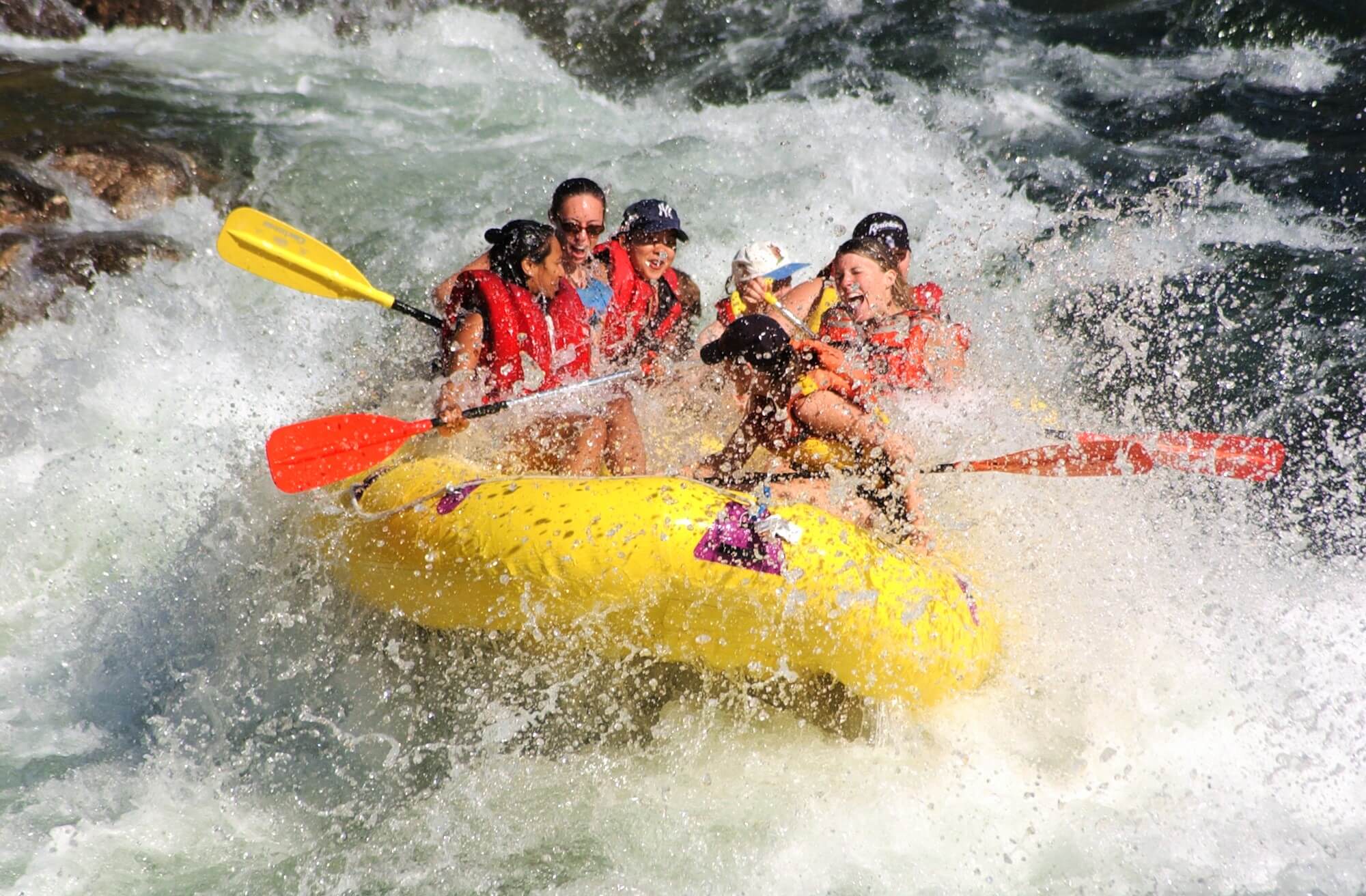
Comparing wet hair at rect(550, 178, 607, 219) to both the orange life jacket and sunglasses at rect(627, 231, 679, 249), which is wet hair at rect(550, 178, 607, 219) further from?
the orange life jacket

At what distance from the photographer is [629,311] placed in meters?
3.57

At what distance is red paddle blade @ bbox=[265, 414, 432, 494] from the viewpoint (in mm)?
2814

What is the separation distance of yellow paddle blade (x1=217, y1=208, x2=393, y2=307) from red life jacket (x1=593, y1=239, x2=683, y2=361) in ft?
2.39

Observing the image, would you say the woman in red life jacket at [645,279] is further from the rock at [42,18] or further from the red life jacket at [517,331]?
the rock at [42,18]

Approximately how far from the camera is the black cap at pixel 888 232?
142 inches

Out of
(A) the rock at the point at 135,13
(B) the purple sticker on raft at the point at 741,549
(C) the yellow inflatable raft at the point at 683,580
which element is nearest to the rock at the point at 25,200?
(A) the rock at the point at 135,13

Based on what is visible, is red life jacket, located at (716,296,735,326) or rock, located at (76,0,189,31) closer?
red life jacket, located at (716,296,735,326)

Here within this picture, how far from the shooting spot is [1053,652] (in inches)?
112

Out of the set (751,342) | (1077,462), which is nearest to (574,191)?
(751,342)

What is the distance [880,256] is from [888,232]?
0.43 meters

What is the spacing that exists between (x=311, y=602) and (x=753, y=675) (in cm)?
131

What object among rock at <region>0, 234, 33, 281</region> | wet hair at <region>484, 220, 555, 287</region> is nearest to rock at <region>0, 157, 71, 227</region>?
rock at <region>0, 234, 33, 281</region>

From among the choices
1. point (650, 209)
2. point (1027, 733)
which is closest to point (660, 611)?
point (1027, 733)

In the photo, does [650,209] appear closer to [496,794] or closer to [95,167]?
[496,794]
